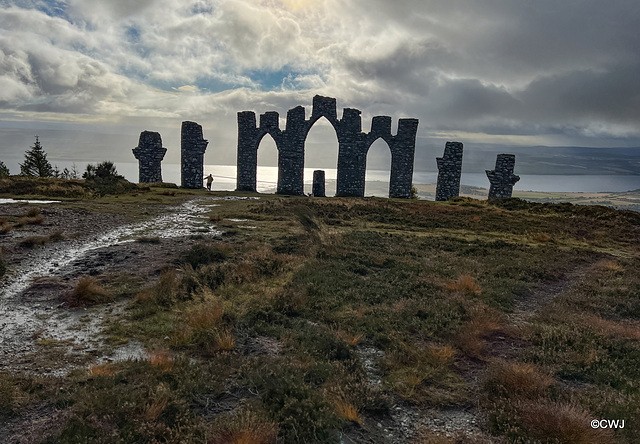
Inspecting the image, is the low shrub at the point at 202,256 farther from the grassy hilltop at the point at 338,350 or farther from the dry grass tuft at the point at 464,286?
the dry grass tuft at the point at 464,286

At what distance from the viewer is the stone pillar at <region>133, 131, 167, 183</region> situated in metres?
42.9

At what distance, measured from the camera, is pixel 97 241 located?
14.4 metres

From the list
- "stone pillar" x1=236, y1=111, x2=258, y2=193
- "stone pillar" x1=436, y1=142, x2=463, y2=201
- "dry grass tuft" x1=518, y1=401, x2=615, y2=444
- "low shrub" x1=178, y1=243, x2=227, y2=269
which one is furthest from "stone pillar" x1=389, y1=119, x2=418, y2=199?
"dry grass tuft" x1=518, y1=401, x2=615, y2=444

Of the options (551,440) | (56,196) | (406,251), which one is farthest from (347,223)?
(56,196)

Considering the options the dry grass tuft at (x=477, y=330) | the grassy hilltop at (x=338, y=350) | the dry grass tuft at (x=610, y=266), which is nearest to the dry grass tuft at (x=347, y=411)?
the grassy hilltop at (x=338, y=350)

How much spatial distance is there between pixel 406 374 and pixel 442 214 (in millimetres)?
22362

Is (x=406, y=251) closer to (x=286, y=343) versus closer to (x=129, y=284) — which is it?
(x=286, y=343)

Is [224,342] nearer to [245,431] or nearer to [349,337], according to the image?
[349,337]

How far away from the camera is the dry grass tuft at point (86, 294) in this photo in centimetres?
836

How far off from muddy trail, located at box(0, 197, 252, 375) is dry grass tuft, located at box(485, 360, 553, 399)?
581 cm

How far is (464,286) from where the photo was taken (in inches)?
414

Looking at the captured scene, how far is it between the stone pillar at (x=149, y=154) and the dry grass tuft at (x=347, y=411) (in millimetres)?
44212

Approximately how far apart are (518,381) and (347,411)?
269 centimetres

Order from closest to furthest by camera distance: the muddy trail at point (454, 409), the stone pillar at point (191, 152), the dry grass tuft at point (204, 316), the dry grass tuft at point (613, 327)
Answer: the muddy trail at point (454, 409), the dry grass tuft at point (204, 316), the dry grass tuft at point (613, 327), the stone pillar at point (191, 152)
